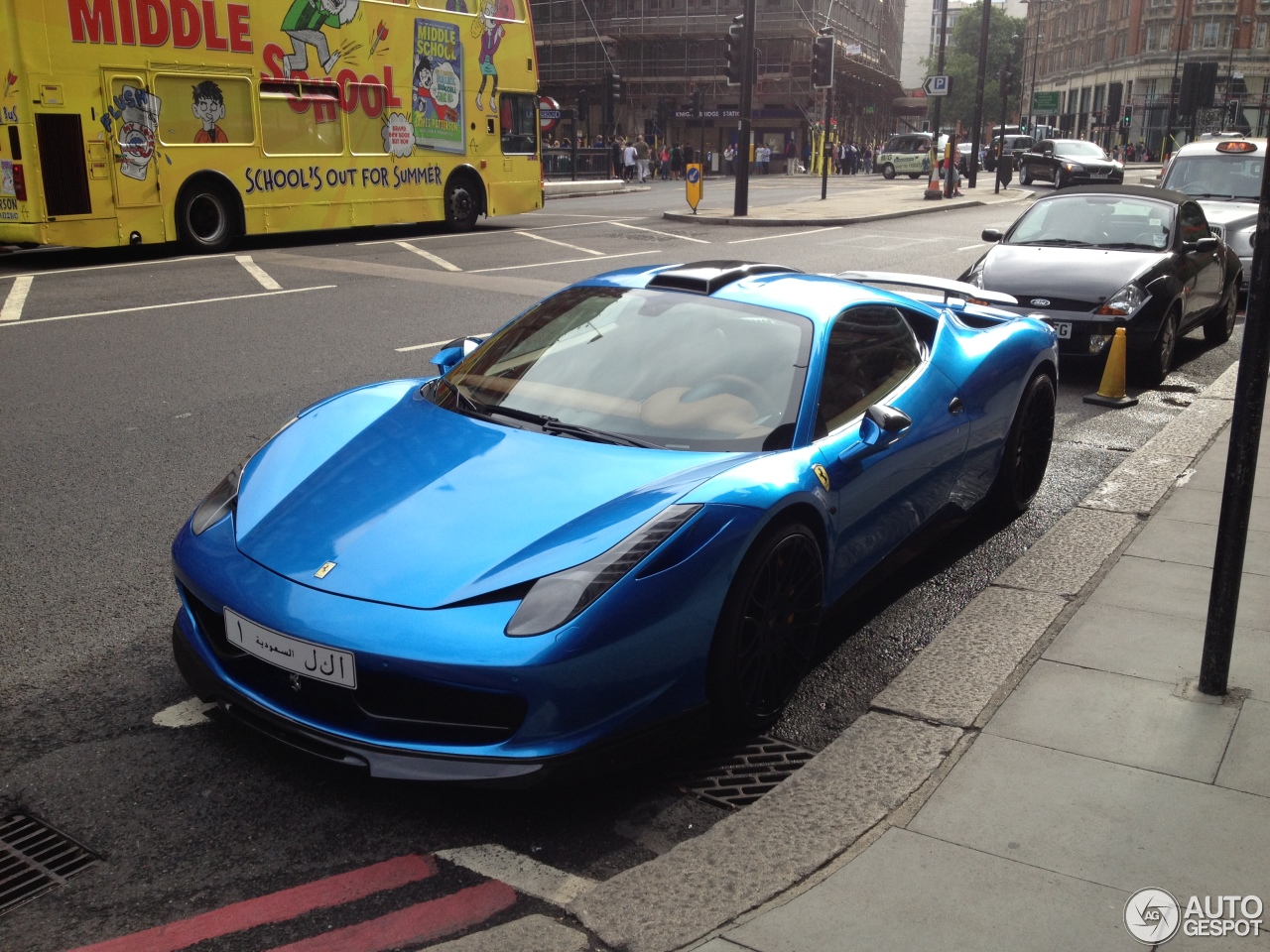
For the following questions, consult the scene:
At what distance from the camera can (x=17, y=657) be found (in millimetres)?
3895

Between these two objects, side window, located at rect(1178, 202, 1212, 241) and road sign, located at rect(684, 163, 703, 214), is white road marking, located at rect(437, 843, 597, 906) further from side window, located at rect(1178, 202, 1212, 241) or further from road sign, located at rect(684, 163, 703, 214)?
road sign, located at rect(684, 163, 703, 214)

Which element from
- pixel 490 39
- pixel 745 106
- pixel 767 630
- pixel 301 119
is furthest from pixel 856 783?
pixel 745 106

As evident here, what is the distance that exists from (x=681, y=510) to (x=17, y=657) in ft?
7.63

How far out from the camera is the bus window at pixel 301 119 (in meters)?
16.9

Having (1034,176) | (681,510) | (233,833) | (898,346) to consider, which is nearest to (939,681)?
(681,510)

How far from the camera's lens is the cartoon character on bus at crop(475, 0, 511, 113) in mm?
20094

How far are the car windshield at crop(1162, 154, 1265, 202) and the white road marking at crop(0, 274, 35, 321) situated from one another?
1324 cm

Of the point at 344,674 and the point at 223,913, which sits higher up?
the point at 344,674

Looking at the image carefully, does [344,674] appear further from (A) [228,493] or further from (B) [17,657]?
(B) [17,657]

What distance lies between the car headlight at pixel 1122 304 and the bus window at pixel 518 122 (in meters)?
14.2

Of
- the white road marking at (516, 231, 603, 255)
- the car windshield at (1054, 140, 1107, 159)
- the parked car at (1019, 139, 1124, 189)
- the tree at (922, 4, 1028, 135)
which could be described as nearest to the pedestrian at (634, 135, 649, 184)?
the parked car at (1019, 139, 1124, 189)

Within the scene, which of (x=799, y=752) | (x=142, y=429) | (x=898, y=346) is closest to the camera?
(x=799, y=752)

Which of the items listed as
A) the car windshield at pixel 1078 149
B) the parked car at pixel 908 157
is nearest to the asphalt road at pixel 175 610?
the car windshield at pixel 1078 149
